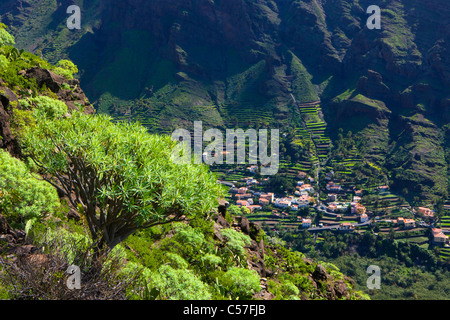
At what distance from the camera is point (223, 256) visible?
1499cm

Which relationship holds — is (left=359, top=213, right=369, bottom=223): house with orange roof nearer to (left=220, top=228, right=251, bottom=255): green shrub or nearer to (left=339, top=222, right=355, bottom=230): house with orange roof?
(left=339, top=222, right=355, bottom=230): house with orange roof

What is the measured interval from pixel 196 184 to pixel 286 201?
8432cm

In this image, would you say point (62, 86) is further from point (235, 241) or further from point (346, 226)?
point (346, 226)

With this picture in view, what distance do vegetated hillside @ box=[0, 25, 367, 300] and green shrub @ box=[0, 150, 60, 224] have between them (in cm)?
3

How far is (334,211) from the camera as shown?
8794 cm

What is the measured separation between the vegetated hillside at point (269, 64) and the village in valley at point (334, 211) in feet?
44.9

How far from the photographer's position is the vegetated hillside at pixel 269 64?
122812 mm

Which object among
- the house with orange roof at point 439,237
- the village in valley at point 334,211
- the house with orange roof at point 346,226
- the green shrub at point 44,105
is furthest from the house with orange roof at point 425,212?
the green shrub at point 44,105

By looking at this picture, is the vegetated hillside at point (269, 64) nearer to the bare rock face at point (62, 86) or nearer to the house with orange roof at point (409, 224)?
the house with orange roof at point (409, 224)

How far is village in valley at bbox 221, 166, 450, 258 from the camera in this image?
77312 millimetres

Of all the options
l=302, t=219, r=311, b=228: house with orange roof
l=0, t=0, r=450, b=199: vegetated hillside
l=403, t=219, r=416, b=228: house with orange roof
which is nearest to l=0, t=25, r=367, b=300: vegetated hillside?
l=302, t=219, r=311, b=228: house with orange roof

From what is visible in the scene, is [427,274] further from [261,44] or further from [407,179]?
[261,44]

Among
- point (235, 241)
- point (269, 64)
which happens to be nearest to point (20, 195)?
point (235, 241)

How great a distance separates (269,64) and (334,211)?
9402 cm
